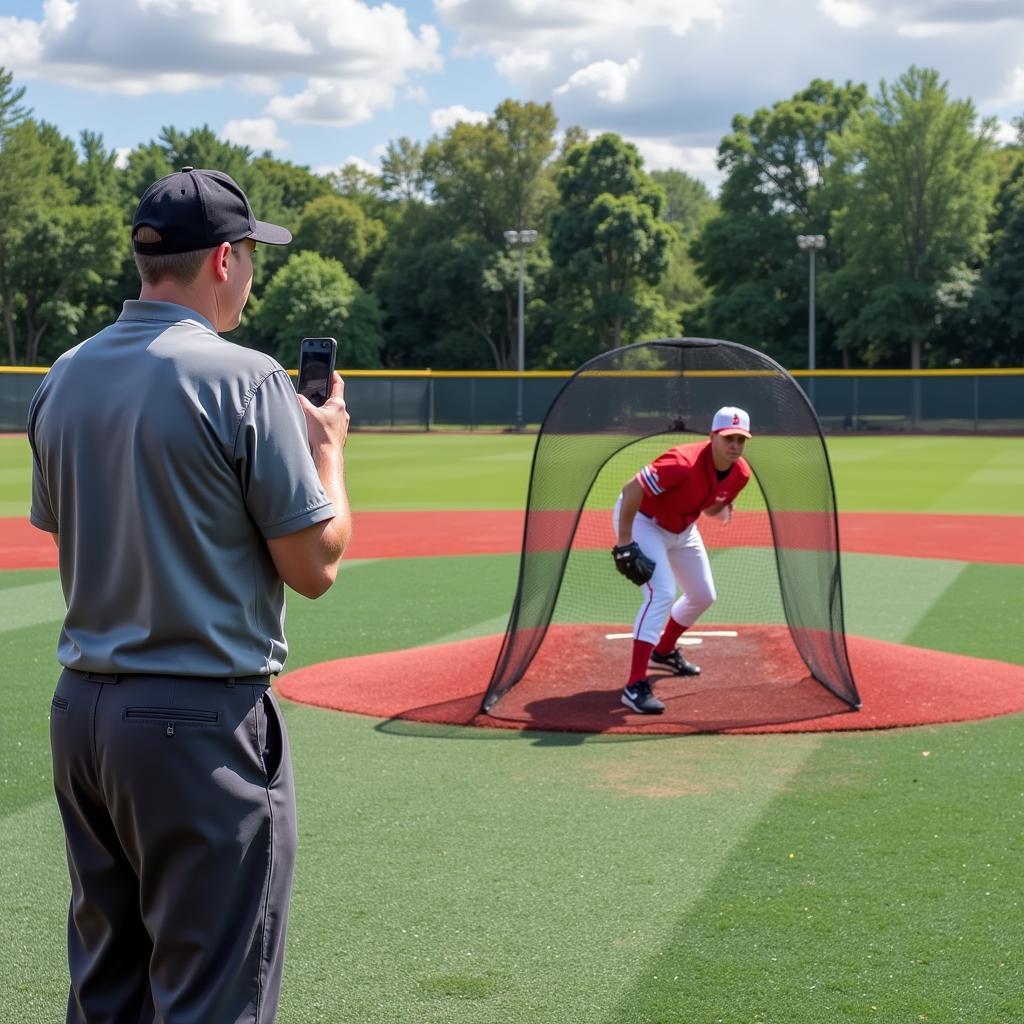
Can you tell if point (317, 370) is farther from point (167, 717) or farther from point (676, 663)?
point (676, 663)

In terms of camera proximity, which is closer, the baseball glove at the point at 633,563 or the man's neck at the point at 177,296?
the man's neck at the point at 177,296

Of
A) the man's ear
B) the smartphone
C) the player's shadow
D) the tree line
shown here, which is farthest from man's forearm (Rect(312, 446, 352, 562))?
the tree line

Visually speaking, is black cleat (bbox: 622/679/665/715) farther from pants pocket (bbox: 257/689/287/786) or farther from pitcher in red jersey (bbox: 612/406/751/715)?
pants pocket (bbox: 257/689/287/786)

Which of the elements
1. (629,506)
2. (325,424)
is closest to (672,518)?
(629,506)

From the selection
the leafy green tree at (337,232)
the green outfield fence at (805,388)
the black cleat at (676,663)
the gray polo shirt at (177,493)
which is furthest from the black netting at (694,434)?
the leafy green tree at (337,232)

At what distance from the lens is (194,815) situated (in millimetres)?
2574

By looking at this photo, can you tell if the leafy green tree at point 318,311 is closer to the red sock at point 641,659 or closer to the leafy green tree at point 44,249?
the leafy green tree at point 44,249

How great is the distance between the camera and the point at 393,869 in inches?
214

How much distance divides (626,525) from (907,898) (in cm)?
362

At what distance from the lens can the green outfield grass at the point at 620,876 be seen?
4246 millimetres

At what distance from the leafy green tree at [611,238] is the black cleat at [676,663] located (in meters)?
55.0

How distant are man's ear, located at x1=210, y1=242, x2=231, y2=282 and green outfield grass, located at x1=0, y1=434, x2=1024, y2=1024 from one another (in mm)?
2354

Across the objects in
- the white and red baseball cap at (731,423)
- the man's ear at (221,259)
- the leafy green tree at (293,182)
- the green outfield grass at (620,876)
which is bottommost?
the green outfield grass at (620,876)

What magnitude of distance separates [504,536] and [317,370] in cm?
1566
